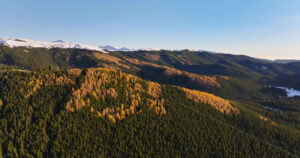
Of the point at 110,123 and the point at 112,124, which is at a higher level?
the point at 110,123

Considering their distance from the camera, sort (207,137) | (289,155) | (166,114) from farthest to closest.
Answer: (166,114), (289,155), (207,137)

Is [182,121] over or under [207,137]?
over

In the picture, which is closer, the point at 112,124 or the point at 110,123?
the point at 112,124

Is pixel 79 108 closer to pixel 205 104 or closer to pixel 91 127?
pixel 91 127

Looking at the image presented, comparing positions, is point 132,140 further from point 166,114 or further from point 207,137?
point 207,137

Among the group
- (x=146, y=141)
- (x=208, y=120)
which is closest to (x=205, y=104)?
(x=208, y=120)

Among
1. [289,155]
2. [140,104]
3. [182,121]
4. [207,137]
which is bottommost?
[289,155]

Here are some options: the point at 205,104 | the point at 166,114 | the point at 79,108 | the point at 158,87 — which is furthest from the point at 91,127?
the point at 205,104

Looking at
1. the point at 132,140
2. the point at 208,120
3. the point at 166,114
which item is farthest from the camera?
the point at 208,120

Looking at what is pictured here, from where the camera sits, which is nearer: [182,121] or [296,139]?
[182,121]
